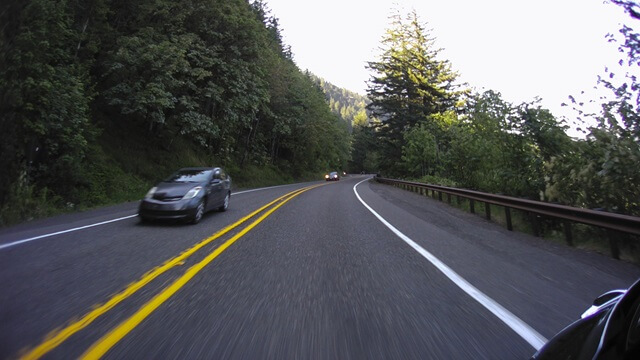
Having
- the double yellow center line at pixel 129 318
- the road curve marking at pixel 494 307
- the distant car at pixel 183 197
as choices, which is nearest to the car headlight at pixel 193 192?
the distant car at pixel 183 197

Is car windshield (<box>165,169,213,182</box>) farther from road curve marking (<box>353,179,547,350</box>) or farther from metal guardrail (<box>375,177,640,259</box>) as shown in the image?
metal guardrail (<box>375,177,640,259</box>)

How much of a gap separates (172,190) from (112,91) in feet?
36.5

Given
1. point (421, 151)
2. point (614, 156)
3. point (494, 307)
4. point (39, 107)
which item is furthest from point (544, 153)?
point (421, 151)

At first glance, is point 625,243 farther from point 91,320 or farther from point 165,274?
point 91,320

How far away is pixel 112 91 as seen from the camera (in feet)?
55.8

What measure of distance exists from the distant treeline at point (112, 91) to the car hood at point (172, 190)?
13.3 feet

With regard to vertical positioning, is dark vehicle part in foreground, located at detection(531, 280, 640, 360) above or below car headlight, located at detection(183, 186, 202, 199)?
below

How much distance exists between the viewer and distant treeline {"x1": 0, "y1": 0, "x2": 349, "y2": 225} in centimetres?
1070

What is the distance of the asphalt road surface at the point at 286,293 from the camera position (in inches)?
110

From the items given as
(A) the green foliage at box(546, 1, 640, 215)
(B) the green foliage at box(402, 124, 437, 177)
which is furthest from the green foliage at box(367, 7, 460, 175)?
(A) the green foliage at box(546, 1, 640, 215)

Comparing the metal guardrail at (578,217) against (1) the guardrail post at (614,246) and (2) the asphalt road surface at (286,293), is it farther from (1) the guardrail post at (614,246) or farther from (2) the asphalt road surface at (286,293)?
(2) the asphalt road surface at (286,293)

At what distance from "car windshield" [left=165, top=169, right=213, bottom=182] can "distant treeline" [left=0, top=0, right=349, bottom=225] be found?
4065 mm

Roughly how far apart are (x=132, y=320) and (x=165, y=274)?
1.48 m

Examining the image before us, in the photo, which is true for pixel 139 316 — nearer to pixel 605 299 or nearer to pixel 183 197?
pixel 605 299
